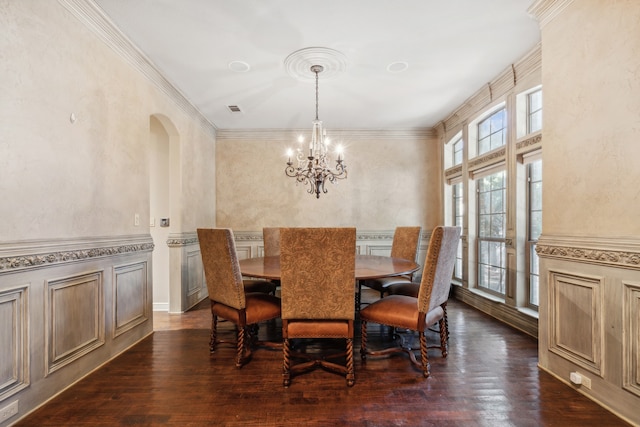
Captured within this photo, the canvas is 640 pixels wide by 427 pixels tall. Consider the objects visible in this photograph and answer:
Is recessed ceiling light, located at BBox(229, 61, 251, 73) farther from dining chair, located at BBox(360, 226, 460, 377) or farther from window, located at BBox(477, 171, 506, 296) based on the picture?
window, located at BBox(477, 171, 506, 296)

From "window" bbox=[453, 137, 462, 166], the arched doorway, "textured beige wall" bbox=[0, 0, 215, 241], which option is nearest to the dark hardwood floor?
"textured beige wall" bbox=[0, 0, 215, 241]

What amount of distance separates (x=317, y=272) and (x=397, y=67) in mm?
2278

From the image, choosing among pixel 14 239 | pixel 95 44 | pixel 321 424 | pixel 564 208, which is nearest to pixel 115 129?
pixel 95 44

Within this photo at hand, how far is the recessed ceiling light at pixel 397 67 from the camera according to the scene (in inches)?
117

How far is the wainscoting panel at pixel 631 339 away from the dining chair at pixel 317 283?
58.2 inches

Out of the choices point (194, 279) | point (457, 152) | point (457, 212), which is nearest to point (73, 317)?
point (194, 279)

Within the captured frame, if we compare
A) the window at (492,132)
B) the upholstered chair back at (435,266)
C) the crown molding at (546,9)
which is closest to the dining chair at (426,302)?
the upholstered chair back at (435,266)

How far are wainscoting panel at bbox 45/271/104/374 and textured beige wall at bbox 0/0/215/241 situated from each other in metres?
0.33

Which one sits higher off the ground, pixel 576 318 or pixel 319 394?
pixel 576 318

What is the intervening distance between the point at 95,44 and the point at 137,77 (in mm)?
543

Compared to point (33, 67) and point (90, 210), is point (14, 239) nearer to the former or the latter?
point (90, 210)

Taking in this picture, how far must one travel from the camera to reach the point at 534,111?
3.07 m

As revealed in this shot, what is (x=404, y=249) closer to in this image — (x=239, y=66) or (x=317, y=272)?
(x=317, y=272)

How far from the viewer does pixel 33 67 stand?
175 cm
